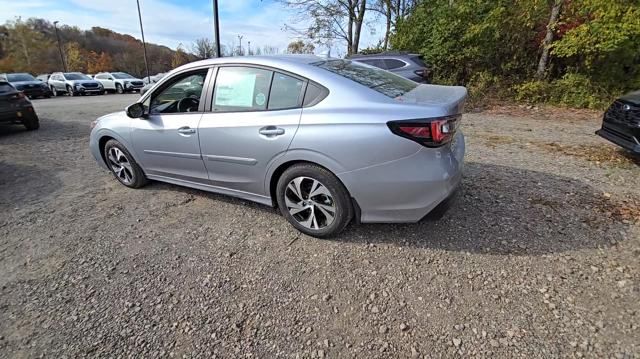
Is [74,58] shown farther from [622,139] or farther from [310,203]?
[622,139]

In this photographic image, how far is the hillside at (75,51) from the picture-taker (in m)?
51.4

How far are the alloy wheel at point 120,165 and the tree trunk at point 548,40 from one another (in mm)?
11703

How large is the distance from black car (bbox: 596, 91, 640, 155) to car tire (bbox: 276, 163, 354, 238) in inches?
157

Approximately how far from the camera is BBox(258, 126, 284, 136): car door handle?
2676mm

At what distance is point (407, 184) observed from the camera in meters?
2.37

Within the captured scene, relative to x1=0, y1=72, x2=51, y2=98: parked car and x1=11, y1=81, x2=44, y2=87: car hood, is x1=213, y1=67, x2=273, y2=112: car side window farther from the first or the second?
x1=11, y1=81, x2=44, y2=87: car hood

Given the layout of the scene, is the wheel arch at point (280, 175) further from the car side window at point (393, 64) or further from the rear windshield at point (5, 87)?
the rear windshield at point (5, 87)

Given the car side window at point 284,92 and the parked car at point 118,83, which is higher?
the parked car at point 118,83

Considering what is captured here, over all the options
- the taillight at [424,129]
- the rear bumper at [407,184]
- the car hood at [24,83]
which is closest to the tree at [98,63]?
the car hood at [24,83]

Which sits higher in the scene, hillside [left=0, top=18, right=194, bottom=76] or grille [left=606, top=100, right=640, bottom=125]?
hillside [left=0, top=18, right=194, bottom=76]

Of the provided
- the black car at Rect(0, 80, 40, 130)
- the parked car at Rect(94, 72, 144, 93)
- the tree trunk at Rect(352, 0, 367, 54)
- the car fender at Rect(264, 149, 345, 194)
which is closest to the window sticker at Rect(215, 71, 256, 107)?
the car fender at Rect(264, 149, 345, 194)

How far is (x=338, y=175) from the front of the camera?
2525 millimetres

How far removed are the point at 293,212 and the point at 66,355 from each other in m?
1.77

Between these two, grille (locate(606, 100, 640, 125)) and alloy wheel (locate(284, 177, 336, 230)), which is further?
grille (locate(606, 100, 640, 125))
